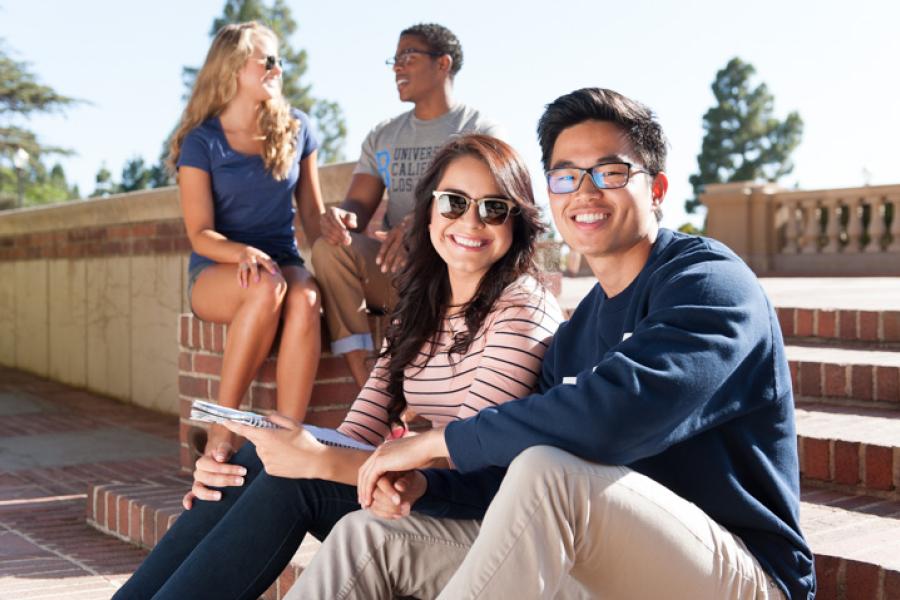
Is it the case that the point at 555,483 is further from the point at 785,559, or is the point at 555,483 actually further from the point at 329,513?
the point at 329,513

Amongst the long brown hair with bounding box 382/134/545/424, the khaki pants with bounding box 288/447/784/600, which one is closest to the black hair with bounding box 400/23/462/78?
the long brown hair with bounding box 382/134/545/424

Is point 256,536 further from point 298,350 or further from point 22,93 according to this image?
point 22,93

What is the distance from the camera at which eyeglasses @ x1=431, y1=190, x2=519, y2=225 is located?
2.71 m

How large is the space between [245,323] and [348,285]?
15.8 inches

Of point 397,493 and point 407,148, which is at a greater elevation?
point 407,148

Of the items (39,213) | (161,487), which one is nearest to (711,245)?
(161,487)

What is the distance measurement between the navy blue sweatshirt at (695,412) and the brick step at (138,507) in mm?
1987

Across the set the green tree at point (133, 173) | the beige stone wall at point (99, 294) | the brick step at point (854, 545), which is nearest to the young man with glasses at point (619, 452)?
the brick step at point (854, 545)

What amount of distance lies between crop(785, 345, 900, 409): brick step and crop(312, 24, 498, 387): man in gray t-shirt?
1.48 metres

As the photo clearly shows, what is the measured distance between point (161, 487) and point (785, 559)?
2803 mm

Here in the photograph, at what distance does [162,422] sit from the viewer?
6625mm

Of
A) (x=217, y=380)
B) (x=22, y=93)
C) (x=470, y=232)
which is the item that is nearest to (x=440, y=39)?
(x=217, y=380)

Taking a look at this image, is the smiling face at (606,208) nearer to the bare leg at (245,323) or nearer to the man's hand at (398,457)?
the man's hand at (398,457)

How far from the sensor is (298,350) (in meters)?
3.86
